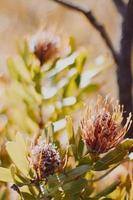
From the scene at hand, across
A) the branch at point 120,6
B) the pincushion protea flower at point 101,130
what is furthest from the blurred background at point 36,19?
the pincushion protea flower at point 101,130

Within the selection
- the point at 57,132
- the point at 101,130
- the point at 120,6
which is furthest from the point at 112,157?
the point at 120,6

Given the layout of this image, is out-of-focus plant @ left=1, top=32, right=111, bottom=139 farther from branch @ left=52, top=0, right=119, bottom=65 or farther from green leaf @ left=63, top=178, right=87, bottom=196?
green leaf @ left=63, top=178, right=87, bottom=196

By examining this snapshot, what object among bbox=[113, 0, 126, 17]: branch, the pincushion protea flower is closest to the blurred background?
bbox=[113, 0, 126, 17]: branch

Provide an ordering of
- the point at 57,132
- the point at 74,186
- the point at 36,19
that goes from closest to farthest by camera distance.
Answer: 1. the point at 74,186
2. the point at 57,132
3. the point at 36,19

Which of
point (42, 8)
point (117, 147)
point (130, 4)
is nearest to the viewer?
point (117, 147)

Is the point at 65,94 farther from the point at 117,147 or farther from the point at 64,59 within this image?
the point at 117,147

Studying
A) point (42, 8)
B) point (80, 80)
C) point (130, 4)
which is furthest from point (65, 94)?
point (42, 8)

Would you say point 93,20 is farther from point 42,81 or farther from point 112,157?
point 112,157
